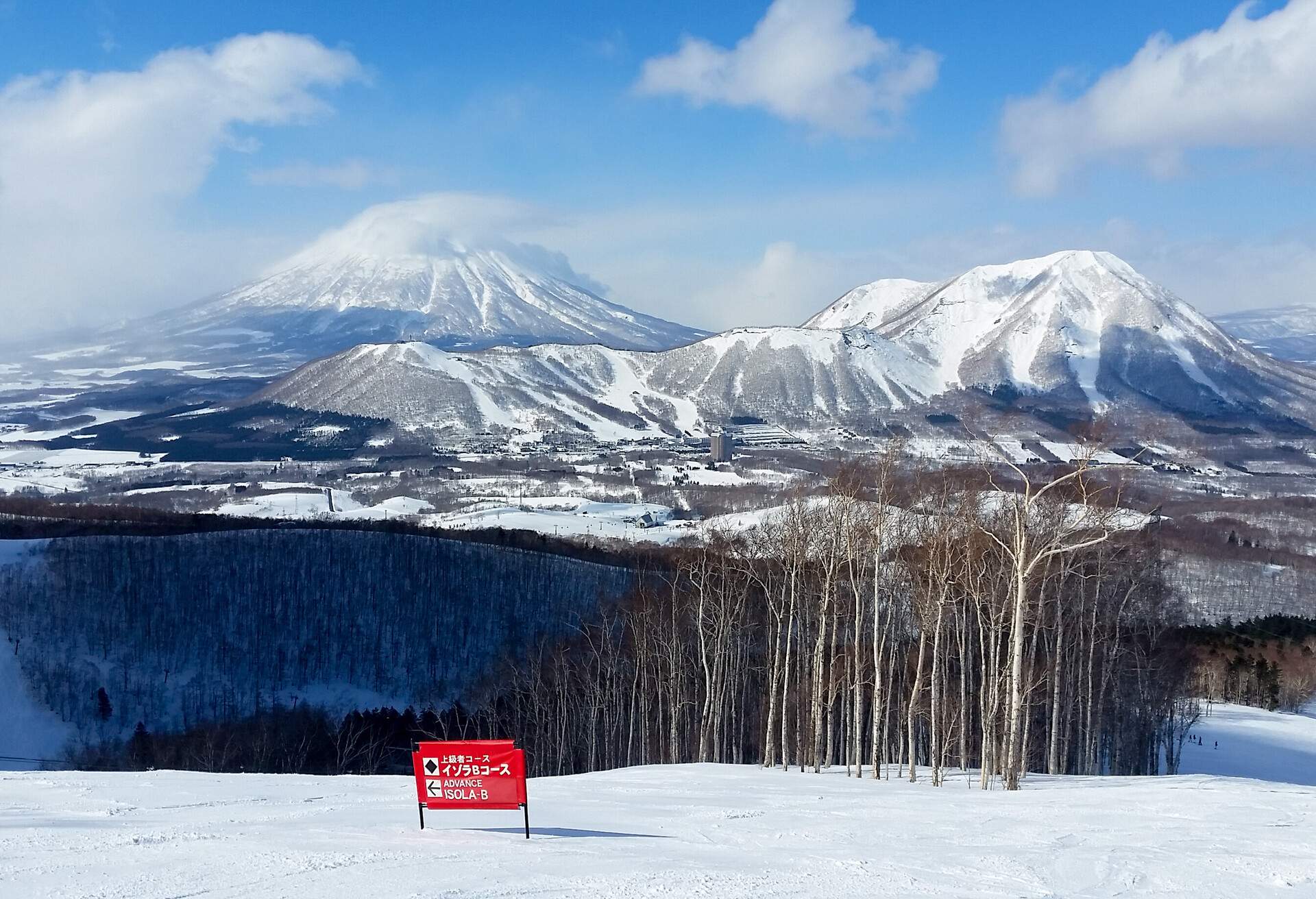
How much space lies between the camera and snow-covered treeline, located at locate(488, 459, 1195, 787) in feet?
76.6

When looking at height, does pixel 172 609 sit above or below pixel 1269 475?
below

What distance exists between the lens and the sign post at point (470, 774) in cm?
1159

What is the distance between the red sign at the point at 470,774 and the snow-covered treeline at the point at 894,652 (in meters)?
10.7

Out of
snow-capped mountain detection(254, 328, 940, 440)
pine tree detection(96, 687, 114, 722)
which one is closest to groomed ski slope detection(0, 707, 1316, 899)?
pine tree detection(96, 687, 114, 722)

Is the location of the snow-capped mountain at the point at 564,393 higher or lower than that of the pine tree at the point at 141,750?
higher

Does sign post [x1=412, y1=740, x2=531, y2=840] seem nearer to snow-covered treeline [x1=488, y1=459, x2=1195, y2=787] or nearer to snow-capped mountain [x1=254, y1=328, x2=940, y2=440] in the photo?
snow-covered treeline [x1=488, y1=459, x2=1195, y2=787]

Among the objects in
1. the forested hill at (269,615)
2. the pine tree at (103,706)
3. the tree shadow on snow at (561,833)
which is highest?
the tree shadow on snow at (561,833)

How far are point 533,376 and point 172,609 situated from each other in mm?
135378

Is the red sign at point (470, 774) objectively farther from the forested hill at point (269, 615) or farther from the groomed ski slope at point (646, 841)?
the forested hill at point (269, 615)

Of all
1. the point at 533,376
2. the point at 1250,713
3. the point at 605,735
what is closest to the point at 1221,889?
the point at 605,735

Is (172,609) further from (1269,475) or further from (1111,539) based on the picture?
(1269,475)

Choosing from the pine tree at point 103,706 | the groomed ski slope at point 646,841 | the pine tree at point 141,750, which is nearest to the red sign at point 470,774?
the groomed ski slope at point 646,841

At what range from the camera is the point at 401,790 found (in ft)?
55.2

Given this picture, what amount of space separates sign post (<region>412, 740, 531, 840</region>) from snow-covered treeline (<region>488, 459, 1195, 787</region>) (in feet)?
35.0
